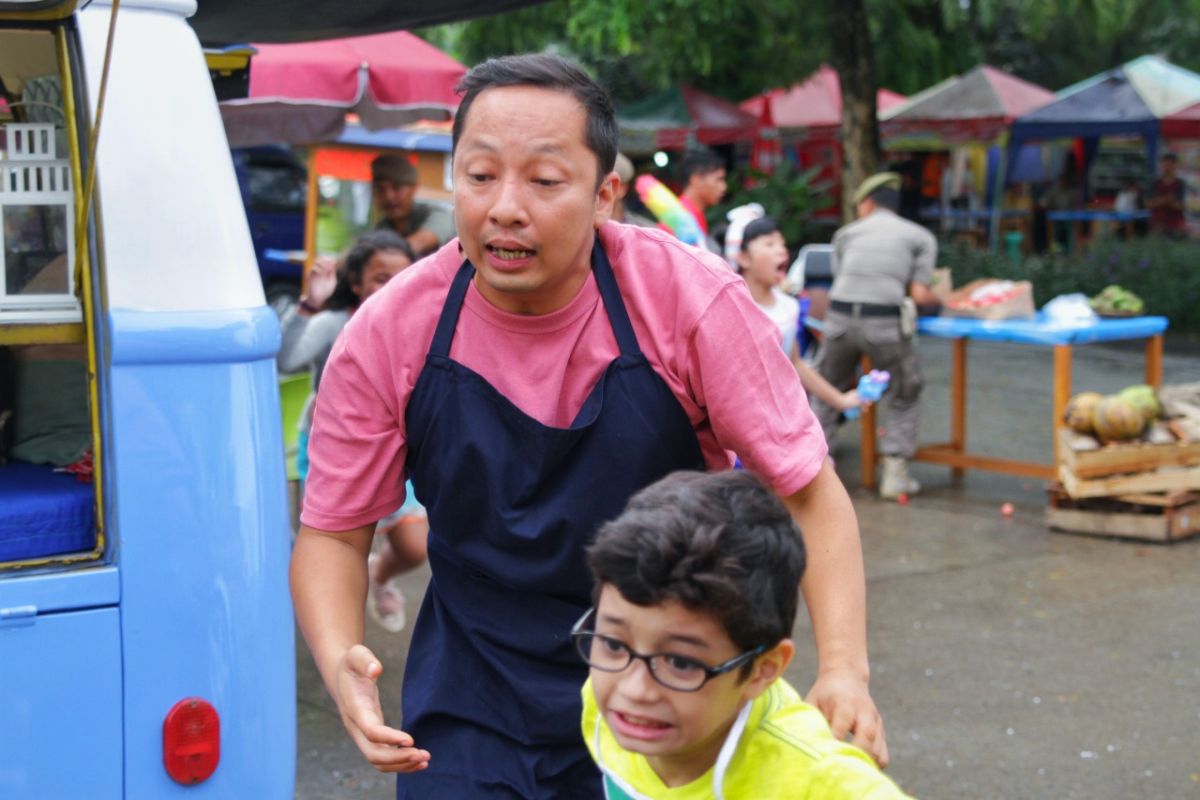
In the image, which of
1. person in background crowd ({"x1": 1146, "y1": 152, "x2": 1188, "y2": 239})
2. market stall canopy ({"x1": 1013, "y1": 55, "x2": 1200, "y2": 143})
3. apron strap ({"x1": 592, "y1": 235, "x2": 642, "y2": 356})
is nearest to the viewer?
apron strap ({"x1": 592, "y1": 235, "x2": 642, "y2": 356})

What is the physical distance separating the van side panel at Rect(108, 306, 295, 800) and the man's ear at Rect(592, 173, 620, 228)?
33.5 inches

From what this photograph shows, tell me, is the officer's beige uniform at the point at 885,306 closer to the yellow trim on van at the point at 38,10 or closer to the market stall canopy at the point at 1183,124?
the yellow trim on van at the point at 38,10

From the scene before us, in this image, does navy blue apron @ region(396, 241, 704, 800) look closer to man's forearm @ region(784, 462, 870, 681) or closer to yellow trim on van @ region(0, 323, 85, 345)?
man's forearm @ region(784, 462, 870, 681)

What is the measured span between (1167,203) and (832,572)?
2209 cm

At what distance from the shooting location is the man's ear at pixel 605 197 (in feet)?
7.97

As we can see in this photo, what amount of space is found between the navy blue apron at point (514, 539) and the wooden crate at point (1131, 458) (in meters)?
5.90

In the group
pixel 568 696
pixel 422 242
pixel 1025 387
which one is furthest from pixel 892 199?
pixel 568 696

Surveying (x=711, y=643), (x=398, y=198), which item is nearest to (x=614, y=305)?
(x=711, y=643)

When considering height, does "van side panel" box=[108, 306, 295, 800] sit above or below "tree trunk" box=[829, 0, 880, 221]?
below

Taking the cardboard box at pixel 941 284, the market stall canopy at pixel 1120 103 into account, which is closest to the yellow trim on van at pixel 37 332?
the cardboard box at pixel 941 284

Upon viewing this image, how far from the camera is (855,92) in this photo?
55.2 feet

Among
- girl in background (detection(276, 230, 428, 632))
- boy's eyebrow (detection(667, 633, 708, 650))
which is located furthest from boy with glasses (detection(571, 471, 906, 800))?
girl in background (detection(276, 230, 428, 632))

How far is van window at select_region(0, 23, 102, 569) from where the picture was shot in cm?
293

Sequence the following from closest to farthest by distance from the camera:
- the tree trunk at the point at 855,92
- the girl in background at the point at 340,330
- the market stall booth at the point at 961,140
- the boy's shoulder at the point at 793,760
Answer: the boy's shoulder at the point at 793,760
the girl in background at the point at 340,330
the tree trunk at the point at 855,92
the market stall booth at the point at 961,140
